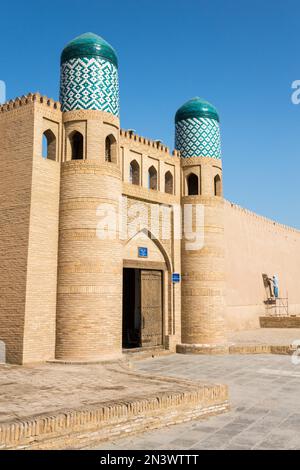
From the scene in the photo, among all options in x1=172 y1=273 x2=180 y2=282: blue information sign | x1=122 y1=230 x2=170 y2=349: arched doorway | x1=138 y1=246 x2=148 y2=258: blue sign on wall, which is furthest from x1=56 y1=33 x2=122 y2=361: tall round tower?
x1=172 y1=273 x2=180 y2=282: blue information sign

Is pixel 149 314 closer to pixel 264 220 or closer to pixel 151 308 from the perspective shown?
pixel 151 308

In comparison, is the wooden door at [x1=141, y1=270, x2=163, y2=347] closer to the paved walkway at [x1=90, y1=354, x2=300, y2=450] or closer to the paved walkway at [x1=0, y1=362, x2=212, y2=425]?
the paved walkway at [x1=90, y1=354, x2=300, y2=450]

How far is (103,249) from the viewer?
1060cm

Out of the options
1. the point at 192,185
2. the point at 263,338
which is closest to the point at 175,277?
the point at 192,185

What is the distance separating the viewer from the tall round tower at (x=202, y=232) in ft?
44.8

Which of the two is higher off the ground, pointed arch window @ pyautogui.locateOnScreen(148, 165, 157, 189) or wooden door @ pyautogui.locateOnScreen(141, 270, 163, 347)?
pointed arch window @ pyautogui.locateOnScreen(148, 165, 157, 189)

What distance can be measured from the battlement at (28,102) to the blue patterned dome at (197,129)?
4.64 metres

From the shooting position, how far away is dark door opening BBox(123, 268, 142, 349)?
14.4 metres

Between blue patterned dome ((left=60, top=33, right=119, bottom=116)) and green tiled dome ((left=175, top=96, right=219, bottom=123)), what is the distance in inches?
144

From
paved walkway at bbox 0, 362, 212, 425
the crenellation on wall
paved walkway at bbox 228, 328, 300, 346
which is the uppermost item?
the crenellation on wall

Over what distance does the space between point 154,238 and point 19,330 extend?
4.97 metres

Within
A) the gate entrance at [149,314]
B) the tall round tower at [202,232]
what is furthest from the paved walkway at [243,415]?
the tall round tower at [202,232]

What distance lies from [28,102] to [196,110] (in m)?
5.58
